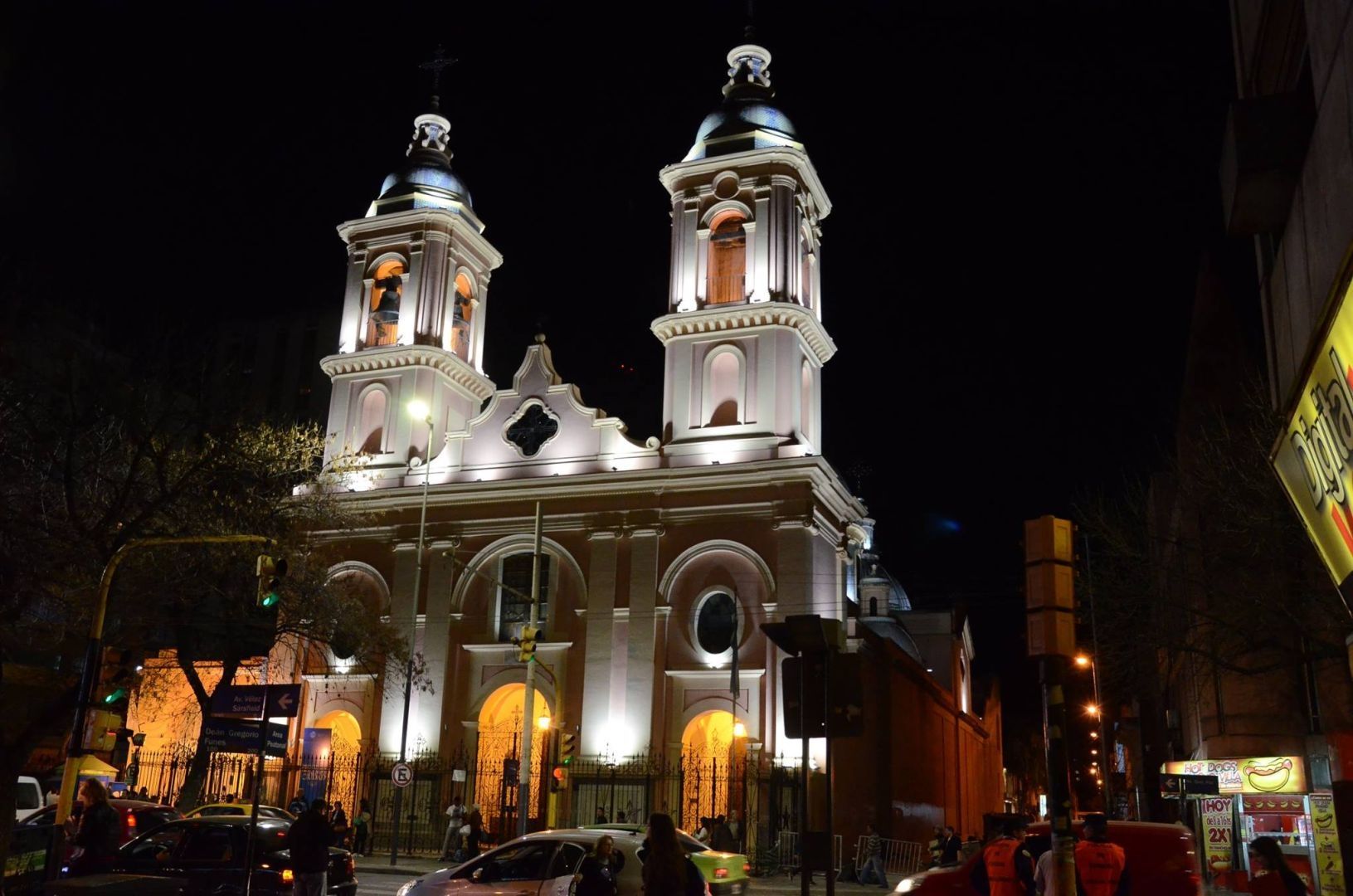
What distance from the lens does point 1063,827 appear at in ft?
29.7

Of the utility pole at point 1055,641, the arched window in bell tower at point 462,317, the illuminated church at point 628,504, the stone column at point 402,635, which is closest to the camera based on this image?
the utility pole at point 1055,641

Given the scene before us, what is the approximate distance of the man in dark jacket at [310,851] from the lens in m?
12.9

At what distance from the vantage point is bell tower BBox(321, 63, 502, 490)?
39.9m

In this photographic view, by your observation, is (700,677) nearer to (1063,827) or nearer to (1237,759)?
(1237,759)

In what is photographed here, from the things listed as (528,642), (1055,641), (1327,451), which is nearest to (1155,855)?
(1055,641)

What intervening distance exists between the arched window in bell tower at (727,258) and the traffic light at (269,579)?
22054 millimetres

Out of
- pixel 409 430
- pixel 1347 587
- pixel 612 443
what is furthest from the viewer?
pixel 409 430

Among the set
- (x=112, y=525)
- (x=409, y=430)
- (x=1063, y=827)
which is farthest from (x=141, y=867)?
(x=409, y=430)

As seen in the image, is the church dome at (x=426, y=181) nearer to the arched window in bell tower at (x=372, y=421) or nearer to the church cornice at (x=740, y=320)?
the arched window in bell tower at (x=372, y=421)

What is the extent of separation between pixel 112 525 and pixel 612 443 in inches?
737

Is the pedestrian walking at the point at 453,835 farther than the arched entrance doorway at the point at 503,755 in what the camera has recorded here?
No

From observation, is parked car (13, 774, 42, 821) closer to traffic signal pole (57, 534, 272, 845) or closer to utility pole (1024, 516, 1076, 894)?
traffic signal pole (57, 534, 272, 845)

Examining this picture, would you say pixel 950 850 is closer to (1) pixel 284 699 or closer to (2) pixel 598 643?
(2) pixel 598 643

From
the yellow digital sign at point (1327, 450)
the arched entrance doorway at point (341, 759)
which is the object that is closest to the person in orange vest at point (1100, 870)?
the yellow digital sign at point (1327, 450)
